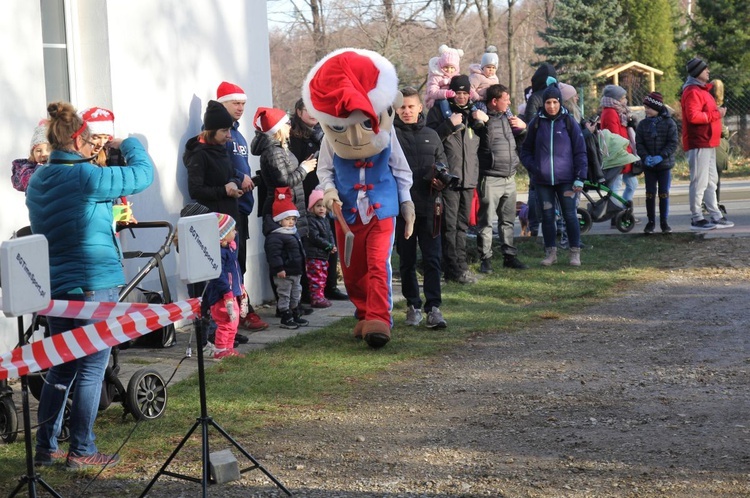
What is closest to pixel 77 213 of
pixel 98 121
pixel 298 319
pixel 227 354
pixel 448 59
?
pixel 98 121

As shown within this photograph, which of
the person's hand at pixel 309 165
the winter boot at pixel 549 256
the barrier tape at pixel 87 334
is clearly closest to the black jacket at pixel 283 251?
the person's hand at pixel 309 165

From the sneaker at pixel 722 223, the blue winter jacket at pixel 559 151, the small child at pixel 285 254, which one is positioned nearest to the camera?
the small child at pixel 285 254

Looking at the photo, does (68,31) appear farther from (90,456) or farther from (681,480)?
(681,480)

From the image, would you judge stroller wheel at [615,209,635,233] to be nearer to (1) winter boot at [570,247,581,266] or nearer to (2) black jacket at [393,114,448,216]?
(1) winter boot at [570,247,581,266]

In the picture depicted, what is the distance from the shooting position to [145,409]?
6547 mm

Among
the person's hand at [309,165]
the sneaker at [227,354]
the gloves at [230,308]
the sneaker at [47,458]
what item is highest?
the person's hand at [309,165]

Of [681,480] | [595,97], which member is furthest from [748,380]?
[595,97]

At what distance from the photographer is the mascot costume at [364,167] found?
8133mm

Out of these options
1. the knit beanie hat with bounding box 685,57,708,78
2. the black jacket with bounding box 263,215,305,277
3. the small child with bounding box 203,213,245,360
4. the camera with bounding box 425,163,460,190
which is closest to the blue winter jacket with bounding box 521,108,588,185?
the knit beanie hat with bounding box 685,57,708,78

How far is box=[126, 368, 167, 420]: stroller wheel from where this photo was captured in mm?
6449

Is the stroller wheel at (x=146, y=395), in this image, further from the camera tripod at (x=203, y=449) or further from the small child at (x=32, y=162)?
the small child at (x=32, y=162)

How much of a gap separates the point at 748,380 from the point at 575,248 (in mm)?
5700

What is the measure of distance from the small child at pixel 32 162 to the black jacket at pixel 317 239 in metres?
3.21

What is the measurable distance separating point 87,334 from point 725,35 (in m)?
30.3
